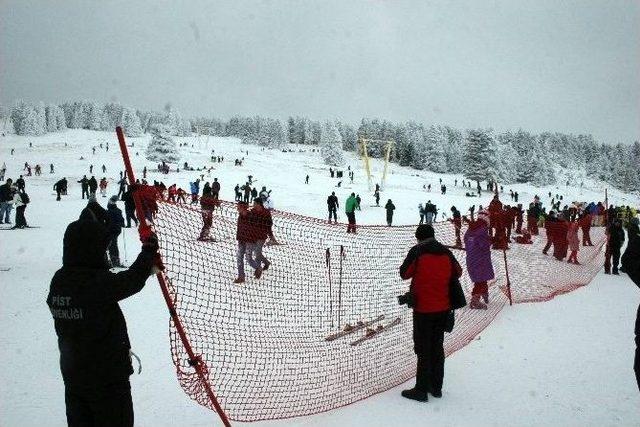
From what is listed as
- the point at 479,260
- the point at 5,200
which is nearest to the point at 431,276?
the point at 479,260

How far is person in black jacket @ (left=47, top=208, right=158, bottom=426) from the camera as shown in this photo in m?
2.57

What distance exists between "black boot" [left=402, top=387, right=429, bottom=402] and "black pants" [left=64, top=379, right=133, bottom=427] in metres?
2.83

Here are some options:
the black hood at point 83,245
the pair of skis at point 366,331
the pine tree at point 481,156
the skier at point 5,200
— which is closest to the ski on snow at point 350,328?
the pair of skis at point 366,331

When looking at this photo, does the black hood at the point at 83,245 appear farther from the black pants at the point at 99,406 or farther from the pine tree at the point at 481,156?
the pine tree at the point at 481,156

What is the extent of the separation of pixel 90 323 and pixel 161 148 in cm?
6403

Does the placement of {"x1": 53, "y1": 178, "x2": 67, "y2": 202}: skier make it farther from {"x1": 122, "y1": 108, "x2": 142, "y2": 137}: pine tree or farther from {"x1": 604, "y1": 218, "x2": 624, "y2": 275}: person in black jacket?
{"x1": 122, "y1": 108, "x2": 142, "y2": 137}: pine tree

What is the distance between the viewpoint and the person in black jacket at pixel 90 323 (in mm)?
2572

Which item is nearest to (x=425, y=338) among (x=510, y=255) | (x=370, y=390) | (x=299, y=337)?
(x=370, y=390)

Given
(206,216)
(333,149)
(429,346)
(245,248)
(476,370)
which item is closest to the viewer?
(206,216)

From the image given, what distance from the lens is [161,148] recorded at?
62.3 metres

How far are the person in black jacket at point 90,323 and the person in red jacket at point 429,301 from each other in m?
2.74

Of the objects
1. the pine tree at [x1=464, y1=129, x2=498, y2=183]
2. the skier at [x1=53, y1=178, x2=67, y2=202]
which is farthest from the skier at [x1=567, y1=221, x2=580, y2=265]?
the pine tree at [x1=464, y1=129, x2=498, y2=183]

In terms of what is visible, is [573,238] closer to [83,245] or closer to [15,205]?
[83,245]

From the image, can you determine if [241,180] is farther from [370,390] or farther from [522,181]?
[522,181]
